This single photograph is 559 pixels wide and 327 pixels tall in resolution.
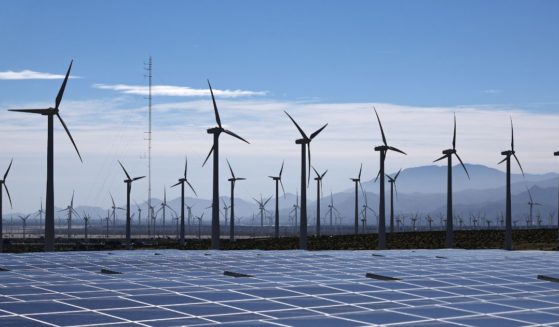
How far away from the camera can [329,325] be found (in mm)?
38656

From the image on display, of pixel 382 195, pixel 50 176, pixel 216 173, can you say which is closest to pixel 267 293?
pixel 50 176

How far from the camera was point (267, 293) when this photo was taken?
48.1 metres

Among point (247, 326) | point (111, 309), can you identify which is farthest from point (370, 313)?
point (111, 309)

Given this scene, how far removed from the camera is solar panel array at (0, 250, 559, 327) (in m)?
39.6

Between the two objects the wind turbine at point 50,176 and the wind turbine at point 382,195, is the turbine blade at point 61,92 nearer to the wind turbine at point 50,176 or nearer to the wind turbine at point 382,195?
the wind turbine at point 50,176

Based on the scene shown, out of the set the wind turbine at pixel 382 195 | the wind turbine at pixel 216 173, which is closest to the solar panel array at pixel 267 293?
the wind turbine at pixel 216 173

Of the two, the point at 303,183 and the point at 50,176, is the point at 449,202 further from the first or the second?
the point at 50,176

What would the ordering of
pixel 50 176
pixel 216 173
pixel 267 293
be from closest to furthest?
pixel 267 293 → pixel 50 176 → pixel 216 173

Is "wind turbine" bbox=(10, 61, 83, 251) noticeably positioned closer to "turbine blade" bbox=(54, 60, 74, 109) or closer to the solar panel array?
"turbine blade" bbox=(54, 60, 74, 109)

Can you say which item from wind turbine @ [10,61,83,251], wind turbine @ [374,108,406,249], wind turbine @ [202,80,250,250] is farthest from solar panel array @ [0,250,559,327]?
wind turbine @ [374,108,406,249]

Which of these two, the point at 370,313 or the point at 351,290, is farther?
the point at 351,290

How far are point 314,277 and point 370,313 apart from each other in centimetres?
1606

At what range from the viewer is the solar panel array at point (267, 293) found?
39.6m

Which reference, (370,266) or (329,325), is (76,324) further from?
(370,266)
